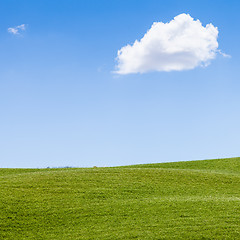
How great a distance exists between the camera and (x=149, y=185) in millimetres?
23469

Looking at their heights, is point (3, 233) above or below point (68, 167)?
below

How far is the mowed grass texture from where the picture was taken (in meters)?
15.7

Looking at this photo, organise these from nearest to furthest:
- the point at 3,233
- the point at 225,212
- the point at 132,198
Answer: the point at 3,233, the point at 225,212, the point at 132,198

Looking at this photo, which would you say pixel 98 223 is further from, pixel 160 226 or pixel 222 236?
pixel 222 236

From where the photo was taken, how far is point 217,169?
34.7 metres

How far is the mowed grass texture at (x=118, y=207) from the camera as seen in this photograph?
1566cm

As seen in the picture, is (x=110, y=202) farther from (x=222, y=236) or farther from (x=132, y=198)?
(x=222, y=236)

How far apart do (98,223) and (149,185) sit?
7428mm

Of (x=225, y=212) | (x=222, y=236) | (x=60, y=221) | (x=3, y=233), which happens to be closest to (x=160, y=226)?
(x=222, y=236)

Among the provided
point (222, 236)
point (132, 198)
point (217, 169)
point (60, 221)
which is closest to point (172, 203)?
point (132, 198)

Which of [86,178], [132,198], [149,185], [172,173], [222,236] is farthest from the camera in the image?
[172,173]

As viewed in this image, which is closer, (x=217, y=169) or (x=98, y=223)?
(x=98, y=223)

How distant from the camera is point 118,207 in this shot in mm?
18500

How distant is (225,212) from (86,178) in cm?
1075
